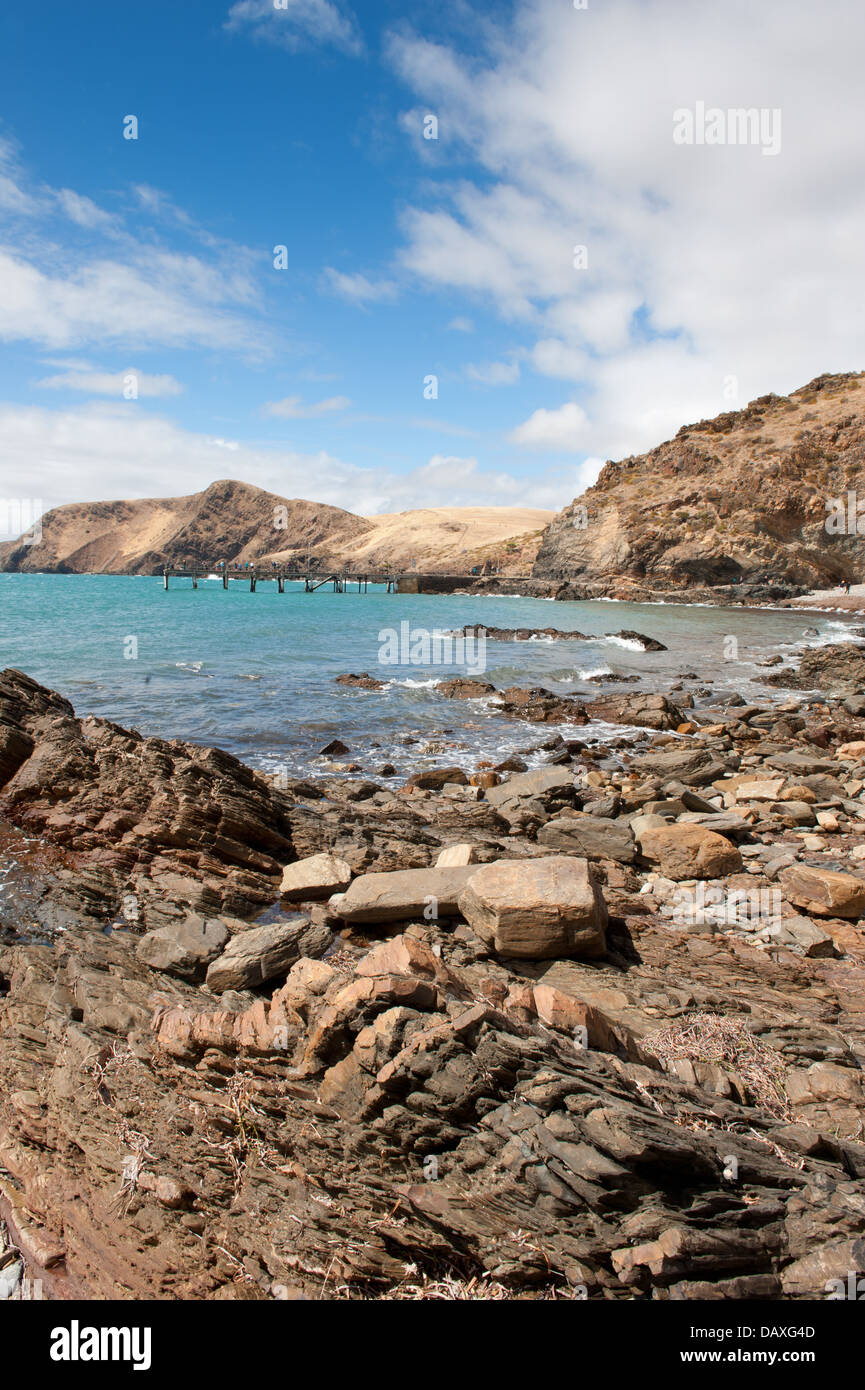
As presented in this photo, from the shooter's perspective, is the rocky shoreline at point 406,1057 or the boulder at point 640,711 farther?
the boulder at point 640,711

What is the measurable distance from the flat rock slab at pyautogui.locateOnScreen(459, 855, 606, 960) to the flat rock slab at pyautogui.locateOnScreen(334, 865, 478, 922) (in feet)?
1.68

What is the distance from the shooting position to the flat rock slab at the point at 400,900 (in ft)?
22.4

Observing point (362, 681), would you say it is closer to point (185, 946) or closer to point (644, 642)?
point (644, 642)

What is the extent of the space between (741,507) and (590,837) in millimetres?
82120

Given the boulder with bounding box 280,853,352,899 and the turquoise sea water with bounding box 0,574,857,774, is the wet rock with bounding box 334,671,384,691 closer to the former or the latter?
the turquoise sea water with bounding box 0,574,857,774

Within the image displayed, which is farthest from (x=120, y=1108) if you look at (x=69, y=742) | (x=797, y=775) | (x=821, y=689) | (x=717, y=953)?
(x=821, y=689)

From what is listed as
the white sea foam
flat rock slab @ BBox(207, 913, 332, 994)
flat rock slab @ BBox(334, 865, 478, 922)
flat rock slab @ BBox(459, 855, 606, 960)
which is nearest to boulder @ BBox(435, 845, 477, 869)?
flat rock slab @ BBox(334, 865, 478, 922)

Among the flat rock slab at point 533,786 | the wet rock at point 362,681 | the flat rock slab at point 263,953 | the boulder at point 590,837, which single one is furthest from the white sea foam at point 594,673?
the flat rock slab at point 263,953

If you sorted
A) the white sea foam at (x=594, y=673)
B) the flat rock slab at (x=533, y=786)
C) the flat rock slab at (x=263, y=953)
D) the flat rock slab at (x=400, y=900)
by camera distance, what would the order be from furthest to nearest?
the white sea foam at (x=594, y=673) < the flat rock slab at (x=533, y=786) < the flat rock slab at (x=400, y=900) < the flat rock slab at (x=263, y=953)

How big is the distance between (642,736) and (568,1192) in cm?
1606

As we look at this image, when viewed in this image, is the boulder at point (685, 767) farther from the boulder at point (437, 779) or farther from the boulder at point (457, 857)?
the boulder at point (457, 857)

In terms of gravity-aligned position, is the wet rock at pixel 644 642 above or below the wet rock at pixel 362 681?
above

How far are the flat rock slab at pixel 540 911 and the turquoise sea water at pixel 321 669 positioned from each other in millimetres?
8934

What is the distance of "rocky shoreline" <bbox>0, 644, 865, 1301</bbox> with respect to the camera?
3061mm
